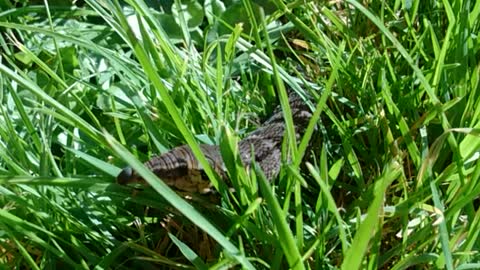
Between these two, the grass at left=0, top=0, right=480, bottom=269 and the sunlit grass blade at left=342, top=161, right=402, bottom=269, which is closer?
the sunlit grass blade at left=342, top=161, right=402, bottom=269

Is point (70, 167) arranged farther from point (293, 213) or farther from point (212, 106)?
point (293, 213)

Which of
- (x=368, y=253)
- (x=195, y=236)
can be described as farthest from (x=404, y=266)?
(x=195, y=236)

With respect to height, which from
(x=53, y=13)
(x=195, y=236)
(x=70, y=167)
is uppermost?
(x=53, y=13)

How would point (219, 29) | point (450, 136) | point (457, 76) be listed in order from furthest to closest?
point (219, 29)
point (457, 76)
point (450, 136)

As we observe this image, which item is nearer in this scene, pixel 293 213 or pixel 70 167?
pixel 293 213

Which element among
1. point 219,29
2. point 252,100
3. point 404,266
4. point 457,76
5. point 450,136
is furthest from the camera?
point 219,29

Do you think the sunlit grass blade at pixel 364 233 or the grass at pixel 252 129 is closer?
the sunlit grass blade at pixel 364 233

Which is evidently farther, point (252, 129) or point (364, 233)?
point (252, 129)

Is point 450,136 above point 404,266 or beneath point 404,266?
above
